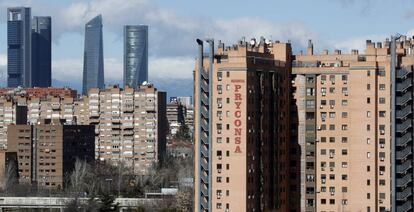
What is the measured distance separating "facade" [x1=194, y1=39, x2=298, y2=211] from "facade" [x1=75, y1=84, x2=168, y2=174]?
54860 millimetres

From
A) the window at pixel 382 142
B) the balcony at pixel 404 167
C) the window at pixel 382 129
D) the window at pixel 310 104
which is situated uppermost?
the window at pixel 310 104

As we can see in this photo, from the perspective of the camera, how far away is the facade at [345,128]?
2259 inches

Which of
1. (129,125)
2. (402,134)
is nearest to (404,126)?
(402,134)

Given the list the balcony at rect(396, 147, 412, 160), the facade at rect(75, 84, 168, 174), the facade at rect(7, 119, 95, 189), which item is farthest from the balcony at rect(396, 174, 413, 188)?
the facade at rect(75, 84, 168, 174)

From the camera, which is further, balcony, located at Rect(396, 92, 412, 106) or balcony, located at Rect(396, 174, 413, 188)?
balcony, located at Rect(396, 92, 412, 106)

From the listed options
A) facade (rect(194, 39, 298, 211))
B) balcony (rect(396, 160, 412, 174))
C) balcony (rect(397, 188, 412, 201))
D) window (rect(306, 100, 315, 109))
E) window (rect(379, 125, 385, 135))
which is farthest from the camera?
window (rect(306, 100, 315, 109))

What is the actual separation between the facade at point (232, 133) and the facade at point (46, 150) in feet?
150

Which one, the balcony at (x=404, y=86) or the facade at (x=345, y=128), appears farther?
the balcony at (x=404, y=86)

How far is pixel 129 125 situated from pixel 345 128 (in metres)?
56.9

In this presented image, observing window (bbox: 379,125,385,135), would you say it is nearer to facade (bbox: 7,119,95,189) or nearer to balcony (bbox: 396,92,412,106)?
balcony (bbox: 396,92,412,106)

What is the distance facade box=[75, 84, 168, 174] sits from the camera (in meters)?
113

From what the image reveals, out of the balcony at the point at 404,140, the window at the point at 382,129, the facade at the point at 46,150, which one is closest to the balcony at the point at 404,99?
the window at the point at 382,129

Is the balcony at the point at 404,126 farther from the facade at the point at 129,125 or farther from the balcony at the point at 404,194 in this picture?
the facade at the point at 129,125

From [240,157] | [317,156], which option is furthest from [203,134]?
[317,156]
